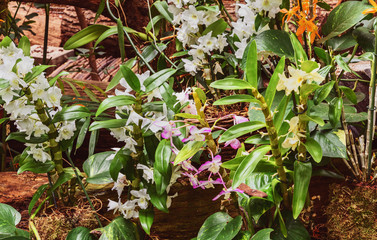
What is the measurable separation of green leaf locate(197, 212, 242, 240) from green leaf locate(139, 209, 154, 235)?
0.47 ft

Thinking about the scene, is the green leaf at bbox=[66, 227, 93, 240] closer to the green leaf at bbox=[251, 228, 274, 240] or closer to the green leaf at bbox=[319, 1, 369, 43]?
the green leaf at bbox=[251, 228, 274, 240]

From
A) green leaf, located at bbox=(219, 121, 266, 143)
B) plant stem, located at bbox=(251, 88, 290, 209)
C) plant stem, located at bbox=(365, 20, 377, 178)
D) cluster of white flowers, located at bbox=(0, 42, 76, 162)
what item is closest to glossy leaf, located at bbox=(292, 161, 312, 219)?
plant stem, located at bbox=(251, 88, 290, 209)

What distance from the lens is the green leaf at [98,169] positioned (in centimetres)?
105

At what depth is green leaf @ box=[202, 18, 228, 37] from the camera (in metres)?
1.21

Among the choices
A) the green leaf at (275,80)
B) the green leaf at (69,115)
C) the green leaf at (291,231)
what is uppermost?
the green leaf at (275,80)

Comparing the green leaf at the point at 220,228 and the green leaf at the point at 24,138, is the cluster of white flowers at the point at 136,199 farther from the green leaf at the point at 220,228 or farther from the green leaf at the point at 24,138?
the green leaf at the point at 24,138

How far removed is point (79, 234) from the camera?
1038 millimetres

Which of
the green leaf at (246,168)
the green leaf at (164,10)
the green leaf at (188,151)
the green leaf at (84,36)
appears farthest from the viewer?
the green leaf at (164,10)

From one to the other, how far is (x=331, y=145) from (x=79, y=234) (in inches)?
27.8

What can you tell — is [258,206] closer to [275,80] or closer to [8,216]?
[275,80]

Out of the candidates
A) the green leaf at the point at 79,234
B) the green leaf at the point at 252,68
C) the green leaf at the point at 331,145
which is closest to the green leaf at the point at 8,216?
the green leaf at the point at 79,234

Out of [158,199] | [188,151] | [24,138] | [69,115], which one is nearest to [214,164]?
[188,151]

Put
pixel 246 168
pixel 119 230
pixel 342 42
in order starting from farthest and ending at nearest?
1. pixel 342 42
2. pixel 119 230
3. pixel 246 168

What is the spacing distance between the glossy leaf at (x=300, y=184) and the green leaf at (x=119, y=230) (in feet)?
1.42
